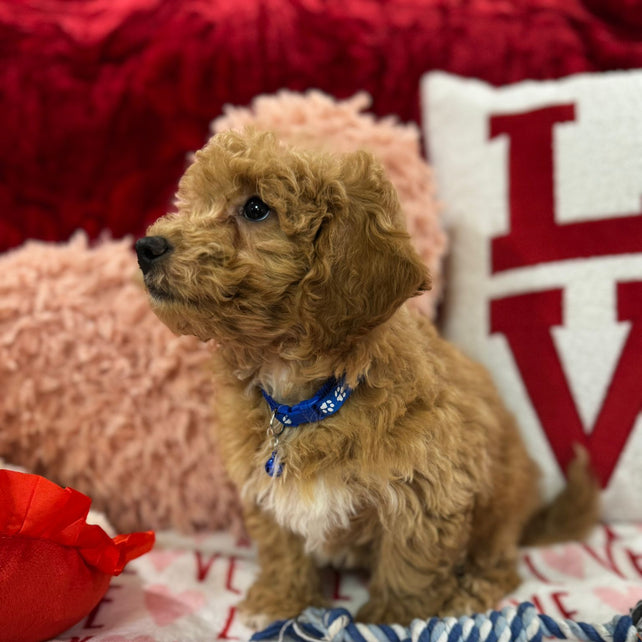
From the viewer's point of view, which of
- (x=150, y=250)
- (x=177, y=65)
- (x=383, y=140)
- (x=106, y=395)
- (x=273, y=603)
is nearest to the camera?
(x=150, y=250)

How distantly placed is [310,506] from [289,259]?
1.73 feet

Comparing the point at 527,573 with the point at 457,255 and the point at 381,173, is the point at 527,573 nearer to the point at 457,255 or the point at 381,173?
the point at 457,255

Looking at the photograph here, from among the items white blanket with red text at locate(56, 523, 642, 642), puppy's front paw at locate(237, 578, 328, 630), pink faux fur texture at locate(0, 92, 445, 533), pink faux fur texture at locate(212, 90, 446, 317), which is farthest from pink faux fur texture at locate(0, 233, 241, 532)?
pink faux fur texture at locate(212, 90, 446, 317)

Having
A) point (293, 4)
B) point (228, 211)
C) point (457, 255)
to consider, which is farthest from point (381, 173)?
point (293, 4)

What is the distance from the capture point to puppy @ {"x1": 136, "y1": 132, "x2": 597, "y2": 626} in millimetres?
1245

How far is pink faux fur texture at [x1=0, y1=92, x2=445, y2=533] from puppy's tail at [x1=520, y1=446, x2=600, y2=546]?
0.65 m

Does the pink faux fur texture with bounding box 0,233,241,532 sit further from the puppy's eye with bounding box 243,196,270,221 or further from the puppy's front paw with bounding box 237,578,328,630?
the puppy's eye with bounding box 243,196,270,221

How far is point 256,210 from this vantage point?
1.29 meters

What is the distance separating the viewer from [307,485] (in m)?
1.40

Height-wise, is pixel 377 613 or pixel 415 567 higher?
pixel 415 567

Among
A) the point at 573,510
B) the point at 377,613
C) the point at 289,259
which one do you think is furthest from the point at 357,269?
the point at 573,510

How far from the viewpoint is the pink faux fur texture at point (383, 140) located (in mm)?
2018

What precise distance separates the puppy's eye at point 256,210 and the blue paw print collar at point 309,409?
367mm

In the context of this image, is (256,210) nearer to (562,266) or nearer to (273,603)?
(273,603)
